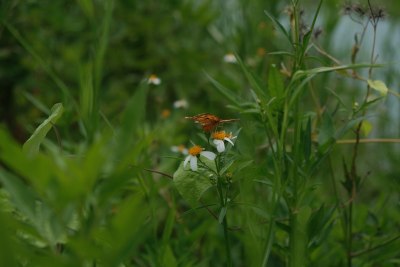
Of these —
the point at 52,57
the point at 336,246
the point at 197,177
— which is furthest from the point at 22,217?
the point at 52,57

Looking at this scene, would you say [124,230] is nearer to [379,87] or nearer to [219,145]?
[219,145]

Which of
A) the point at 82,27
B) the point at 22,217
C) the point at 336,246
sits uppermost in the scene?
the point at 82,27

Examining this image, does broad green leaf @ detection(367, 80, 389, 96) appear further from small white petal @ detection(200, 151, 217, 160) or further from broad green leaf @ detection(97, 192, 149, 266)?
broad green leaf @ detection(97, 192, 149, 266)

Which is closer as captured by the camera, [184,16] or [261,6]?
[261,6]

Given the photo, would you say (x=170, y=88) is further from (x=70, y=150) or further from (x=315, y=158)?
(x=315, y=158)

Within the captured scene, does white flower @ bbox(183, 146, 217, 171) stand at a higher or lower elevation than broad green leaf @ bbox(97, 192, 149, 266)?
higher

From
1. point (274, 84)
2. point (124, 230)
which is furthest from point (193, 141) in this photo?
point (124, 230)

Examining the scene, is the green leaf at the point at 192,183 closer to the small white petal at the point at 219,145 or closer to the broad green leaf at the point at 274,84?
the small white petal at the point at 219,145

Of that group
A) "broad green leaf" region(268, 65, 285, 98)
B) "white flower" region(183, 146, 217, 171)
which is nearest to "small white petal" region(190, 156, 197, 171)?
"white flower" region(183, 146, 217, 171)
